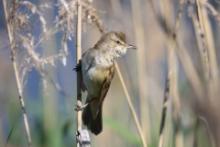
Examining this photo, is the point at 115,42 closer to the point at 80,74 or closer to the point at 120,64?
the point at 80,74

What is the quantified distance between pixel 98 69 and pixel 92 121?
220 mm

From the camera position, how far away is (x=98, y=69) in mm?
2086

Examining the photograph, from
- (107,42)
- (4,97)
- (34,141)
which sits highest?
(107,42)

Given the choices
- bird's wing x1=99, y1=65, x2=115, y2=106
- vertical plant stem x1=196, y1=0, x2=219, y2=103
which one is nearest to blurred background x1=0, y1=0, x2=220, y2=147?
vertical plant stem x1=196, y1=0, x2=219, y2=103

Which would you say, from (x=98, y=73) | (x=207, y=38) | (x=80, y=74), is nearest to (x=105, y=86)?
(x=98, y=73)

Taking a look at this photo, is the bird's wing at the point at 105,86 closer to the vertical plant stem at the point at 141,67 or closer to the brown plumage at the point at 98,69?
the brown plumage at the point at 98,69

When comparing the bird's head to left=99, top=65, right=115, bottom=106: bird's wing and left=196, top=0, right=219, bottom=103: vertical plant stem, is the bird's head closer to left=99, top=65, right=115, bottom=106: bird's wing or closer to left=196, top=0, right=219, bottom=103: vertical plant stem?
left=99, top=65, right=115, bottom=106: bird's wing

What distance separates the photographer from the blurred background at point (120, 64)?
1.60 meters

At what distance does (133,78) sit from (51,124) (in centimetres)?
45

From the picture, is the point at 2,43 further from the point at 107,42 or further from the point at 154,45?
the point at 154,45

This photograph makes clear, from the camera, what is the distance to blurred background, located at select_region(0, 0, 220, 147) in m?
1.60

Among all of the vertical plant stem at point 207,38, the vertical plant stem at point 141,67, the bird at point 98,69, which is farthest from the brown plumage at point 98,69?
the vertical plant stem at point 207,38

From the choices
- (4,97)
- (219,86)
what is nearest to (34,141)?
(4,97)

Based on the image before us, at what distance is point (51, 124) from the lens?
2.09 meters
